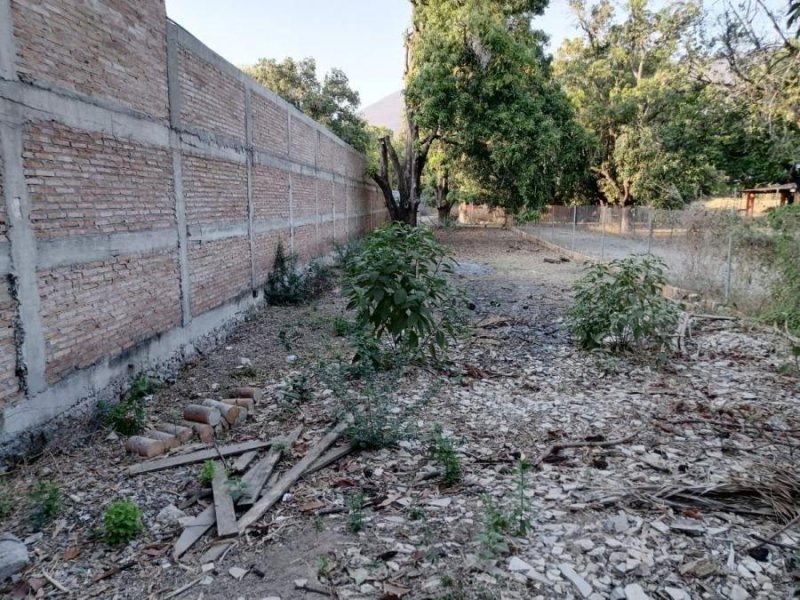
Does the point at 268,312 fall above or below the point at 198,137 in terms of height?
below

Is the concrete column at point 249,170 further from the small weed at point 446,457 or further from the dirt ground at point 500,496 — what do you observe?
the small weed at point 446,457

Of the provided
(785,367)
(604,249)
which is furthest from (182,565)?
(604,249)

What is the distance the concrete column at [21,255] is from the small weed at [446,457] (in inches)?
127

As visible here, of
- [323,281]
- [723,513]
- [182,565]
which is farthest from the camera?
[323,281]

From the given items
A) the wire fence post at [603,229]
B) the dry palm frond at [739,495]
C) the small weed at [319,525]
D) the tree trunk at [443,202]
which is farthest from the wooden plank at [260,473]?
the tree trunk at [443,202]

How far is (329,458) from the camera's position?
13.2 ft

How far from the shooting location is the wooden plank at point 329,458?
3896 millimetres

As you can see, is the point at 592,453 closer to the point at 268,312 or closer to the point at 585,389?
the point at 585,389

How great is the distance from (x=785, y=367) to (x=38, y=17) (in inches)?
317

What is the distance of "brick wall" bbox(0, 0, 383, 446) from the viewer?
3.96 meters

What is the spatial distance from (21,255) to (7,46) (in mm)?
1554

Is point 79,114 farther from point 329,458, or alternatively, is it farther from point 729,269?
point 729,269

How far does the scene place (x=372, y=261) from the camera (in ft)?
17.8

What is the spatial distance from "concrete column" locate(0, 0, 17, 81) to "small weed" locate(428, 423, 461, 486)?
424 cm
